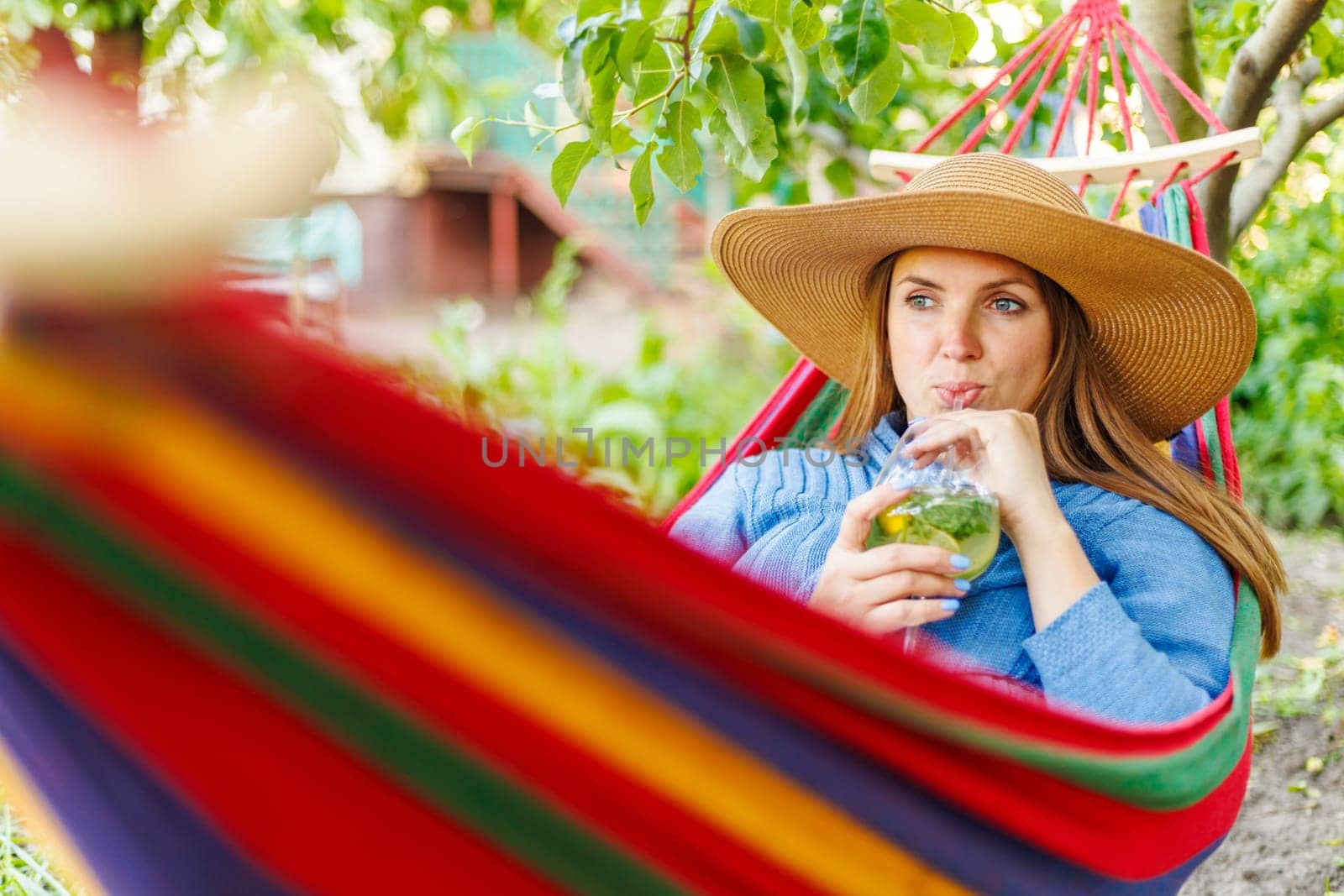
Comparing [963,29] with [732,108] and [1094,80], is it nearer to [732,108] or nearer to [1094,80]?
[732,108]

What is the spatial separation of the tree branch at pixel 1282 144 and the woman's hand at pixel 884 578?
5.05ft

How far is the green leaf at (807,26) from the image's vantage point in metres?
1.38

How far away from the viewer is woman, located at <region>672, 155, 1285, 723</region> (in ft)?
4.01

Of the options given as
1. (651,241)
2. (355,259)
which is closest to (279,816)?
(651,241)

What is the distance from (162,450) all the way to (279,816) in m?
0.22

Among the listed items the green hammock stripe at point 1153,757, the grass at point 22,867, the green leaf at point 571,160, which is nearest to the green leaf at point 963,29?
the green leaf at point 571,160

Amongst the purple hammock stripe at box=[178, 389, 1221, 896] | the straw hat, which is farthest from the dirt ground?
the purple hammock stripe at box=[178, 389, 1221, 896]

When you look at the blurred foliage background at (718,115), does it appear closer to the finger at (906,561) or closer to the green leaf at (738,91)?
the green leaf at (738,91)

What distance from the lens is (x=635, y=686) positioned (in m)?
0.79

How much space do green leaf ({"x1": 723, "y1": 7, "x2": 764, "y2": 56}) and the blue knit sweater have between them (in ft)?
1.89

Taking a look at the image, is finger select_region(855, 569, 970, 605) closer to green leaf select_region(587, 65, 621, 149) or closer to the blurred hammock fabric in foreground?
the blurred hammock fabric in foreground

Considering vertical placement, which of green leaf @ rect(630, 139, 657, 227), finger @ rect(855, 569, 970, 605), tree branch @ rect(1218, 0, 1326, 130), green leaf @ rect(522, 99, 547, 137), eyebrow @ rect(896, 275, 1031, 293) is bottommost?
finger @ rect(855, 569, 970, 605)

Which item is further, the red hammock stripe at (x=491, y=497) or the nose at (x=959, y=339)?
the nose at (x=959, y=339)

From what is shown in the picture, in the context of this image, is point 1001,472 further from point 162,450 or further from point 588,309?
point 588,309
